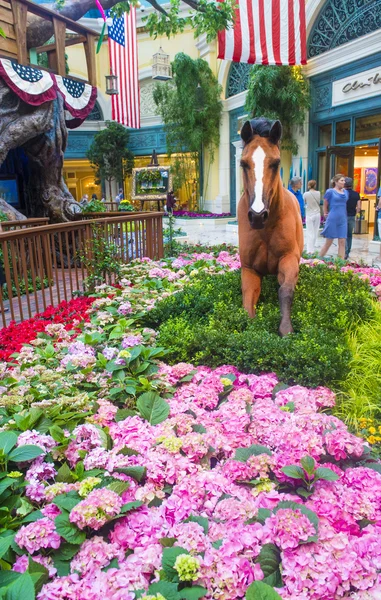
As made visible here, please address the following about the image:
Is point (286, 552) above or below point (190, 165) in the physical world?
below

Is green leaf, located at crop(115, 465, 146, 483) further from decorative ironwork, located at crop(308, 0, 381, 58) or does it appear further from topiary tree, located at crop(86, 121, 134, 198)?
topiary tree, located at crop(86, 121, 134, 198)

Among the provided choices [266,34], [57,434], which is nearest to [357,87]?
[266,34]

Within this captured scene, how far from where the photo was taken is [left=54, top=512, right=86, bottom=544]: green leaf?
1.73 metres

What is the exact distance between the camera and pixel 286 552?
5.41 feet

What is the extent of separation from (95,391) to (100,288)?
3066 millimetres

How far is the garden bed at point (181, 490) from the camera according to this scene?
5.22ft

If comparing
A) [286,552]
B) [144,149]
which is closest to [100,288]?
[286,552]

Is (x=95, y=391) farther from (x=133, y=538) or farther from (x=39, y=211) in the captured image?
(x=39, y=211)

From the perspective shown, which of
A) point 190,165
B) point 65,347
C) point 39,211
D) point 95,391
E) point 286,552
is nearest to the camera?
point 286,552

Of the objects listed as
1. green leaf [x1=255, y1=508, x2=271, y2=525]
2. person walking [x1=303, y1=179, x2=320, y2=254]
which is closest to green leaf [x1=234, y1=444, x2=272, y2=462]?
green leaf [x1=255, y1=508, x2=271, y2=525]

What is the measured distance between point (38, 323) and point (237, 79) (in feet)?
57.7

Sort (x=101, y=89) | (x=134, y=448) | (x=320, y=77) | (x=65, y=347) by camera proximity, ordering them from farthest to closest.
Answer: (x=101, y=89)
(x=320, y=77)
(x=65, y=347)
(x=134, y=448)

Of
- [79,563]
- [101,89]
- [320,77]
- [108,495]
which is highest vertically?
[101,89]

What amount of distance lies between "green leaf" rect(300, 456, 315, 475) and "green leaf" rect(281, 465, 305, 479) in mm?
29
